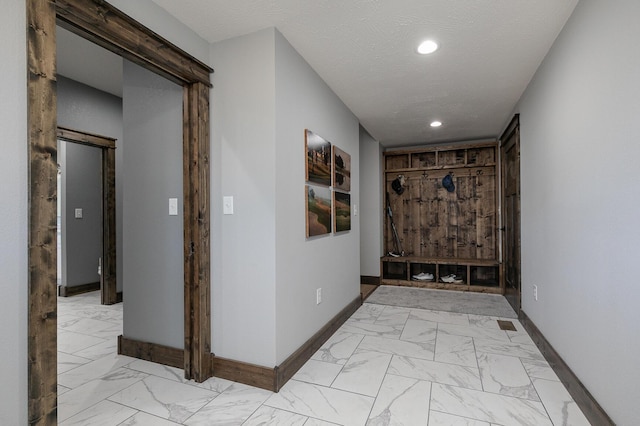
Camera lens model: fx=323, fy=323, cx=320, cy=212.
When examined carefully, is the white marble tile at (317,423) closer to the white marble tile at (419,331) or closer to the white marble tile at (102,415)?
the white marble tile at (102,415)

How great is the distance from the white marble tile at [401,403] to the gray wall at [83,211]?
4059mm

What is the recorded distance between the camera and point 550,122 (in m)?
2.38

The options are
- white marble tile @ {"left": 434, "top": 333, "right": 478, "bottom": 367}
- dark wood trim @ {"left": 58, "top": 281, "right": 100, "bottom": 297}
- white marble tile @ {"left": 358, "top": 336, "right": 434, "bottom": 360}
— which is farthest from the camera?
dark wood trim @ {"left": 58, "top": 281, "right": 100, "bottom": 297}

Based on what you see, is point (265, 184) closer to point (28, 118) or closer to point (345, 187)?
point (28, 118)

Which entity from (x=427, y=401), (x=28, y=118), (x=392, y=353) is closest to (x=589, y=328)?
(x=427, y=401)

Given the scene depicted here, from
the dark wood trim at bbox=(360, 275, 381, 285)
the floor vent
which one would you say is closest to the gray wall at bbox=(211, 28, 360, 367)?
the floor vent

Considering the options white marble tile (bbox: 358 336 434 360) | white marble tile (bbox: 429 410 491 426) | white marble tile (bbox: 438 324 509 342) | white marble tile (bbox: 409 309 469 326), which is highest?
white marble tile (bbox: 429 410 491 426)

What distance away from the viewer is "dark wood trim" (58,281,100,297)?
Answer: 432 centimetres

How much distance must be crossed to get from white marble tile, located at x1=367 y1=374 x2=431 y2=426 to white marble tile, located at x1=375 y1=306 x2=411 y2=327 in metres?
1.11

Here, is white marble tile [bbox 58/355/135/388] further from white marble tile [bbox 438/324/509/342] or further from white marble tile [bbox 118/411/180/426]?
white marble tile [bbox 438/324/509/342]

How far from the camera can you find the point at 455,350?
2623mm

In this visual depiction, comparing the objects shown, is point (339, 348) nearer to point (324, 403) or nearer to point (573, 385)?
point (324, 403)

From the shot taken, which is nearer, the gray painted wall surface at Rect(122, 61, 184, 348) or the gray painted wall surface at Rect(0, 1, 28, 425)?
the gray painted wall surface at Rect(0, 1, 28, 425)

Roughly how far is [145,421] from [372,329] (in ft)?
6.57
